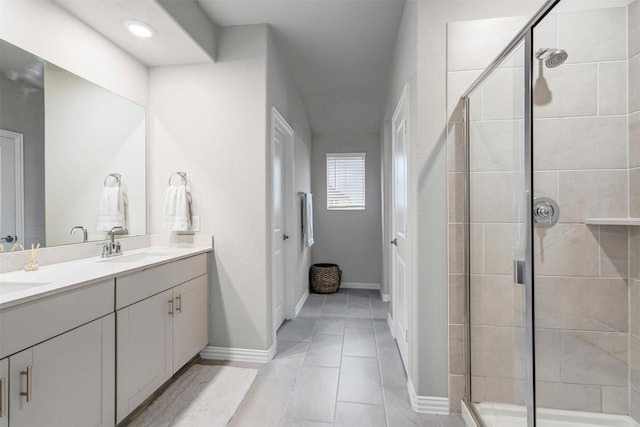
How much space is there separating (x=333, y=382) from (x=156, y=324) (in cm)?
120

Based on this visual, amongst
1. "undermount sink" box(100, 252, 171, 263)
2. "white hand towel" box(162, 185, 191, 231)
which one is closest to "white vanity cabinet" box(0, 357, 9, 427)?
"undermount sink" box(100, 252, 171, 263)

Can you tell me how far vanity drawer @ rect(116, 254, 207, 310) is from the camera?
1549 millimetres

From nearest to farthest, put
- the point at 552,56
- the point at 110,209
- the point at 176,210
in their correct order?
the point at 552,56
the point at 110,209
the point at 176,210

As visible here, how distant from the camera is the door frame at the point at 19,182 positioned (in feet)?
5.07

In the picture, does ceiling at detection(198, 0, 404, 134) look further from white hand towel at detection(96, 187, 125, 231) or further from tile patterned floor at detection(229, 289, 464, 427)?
tile patterned floor at detection(229, 289, 464, 427)

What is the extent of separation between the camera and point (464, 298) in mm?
1742

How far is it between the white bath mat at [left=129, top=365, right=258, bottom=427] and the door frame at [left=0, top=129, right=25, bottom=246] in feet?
3.91

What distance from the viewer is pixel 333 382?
2.08m

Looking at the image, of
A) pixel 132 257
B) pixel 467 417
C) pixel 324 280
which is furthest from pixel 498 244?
pixel 324 280

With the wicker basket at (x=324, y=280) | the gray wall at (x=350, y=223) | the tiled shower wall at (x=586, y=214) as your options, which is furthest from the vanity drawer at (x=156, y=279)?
the gray wall at (x=350, y=223)

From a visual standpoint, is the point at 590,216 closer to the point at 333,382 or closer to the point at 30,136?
the point at 333,382

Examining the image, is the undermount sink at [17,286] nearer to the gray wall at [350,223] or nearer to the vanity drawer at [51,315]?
the vanity drawer at [51,315]

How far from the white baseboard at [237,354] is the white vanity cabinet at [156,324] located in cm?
13

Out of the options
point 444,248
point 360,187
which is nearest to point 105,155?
point 444,248
